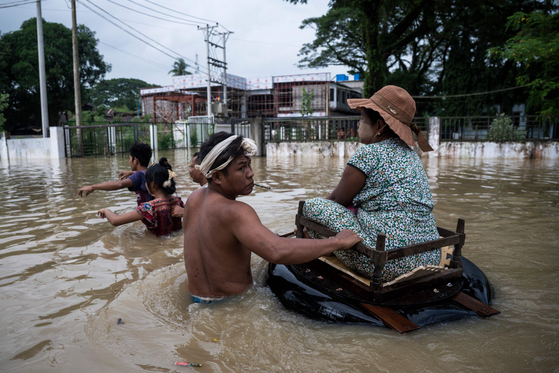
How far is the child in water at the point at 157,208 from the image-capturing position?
4523 millimetres

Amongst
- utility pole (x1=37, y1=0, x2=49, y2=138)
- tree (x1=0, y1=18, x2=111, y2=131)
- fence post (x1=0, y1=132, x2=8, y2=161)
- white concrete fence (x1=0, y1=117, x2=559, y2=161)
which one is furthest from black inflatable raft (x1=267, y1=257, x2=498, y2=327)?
tree (x1=0, y1=18, x2=111, y2=131)

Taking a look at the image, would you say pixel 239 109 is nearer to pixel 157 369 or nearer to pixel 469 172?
pixel 469 172

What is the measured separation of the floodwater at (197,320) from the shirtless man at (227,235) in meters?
0.19

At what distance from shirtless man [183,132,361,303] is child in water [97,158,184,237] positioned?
202cm

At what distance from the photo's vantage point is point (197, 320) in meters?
2.60

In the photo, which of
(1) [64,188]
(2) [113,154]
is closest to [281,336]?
(1) [64,188]

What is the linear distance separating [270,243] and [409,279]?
1.04m

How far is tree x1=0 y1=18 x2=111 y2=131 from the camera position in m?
29.3

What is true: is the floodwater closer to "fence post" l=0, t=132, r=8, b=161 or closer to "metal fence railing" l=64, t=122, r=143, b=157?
"metal fence railing" l=64, t=122, r=143, b=157

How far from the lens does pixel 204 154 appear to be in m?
2.54

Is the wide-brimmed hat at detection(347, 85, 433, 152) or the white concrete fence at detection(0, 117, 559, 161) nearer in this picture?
the wide-brimmed hat at detection(347, 85, 433, 152)

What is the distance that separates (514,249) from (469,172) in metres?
8.14

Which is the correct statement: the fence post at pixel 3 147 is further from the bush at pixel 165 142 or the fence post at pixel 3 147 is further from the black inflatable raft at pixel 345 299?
the black inflatable raft at pixel 345 299

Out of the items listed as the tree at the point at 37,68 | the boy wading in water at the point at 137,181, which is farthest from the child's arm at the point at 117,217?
the tree at the point at 37,68
